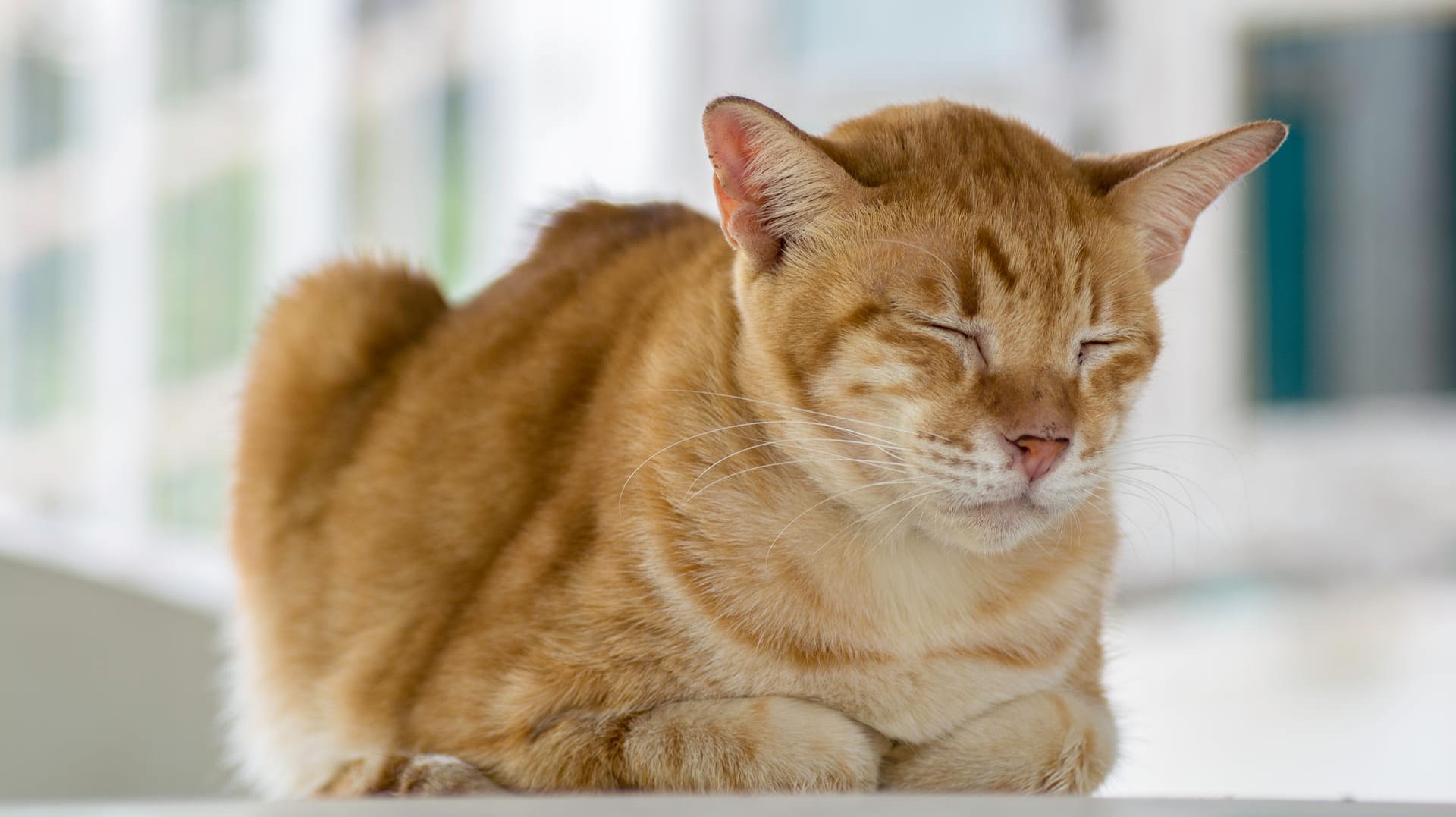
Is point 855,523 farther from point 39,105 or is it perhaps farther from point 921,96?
point 39,105

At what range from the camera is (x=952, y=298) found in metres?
0.74

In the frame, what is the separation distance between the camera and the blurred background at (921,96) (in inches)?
101

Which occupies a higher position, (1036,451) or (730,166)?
(730,166)

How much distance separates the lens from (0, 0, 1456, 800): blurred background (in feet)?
8.41

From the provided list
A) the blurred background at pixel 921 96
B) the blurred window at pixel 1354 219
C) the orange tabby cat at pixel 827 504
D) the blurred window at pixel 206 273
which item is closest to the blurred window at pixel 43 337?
the blurred background at pixel 921 96

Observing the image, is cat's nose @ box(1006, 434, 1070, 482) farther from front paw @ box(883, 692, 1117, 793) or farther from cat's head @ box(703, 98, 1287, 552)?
front paw @ box(883, 692, 1117, 793)

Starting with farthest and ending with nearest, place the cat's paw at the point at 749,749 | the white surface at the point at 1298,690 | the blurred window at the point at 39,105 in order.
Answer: the blurred window at the point at 39,105
the white surface at the point at 1298,690
the cat's paw at the point at 749,749

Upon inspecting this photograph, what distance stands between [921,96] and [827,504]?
1621 mm

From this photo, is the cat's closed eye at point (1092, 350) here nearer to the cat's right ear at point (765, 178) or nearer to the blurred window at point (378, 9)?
the cat's right ear at point (765, 178)

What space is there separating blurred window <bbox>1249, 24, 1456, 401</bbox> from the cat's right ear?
2500 mm

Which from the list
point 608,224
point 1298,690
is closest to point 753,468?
point 608,224

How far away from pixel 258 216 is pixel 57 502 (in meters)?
0.74

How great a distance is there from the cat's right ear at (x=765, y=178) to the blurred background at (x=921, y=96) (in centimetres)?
156

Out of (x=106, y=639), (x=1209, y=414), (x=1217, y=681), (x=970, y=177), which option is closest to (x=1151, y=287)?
(x=970, y=177)
